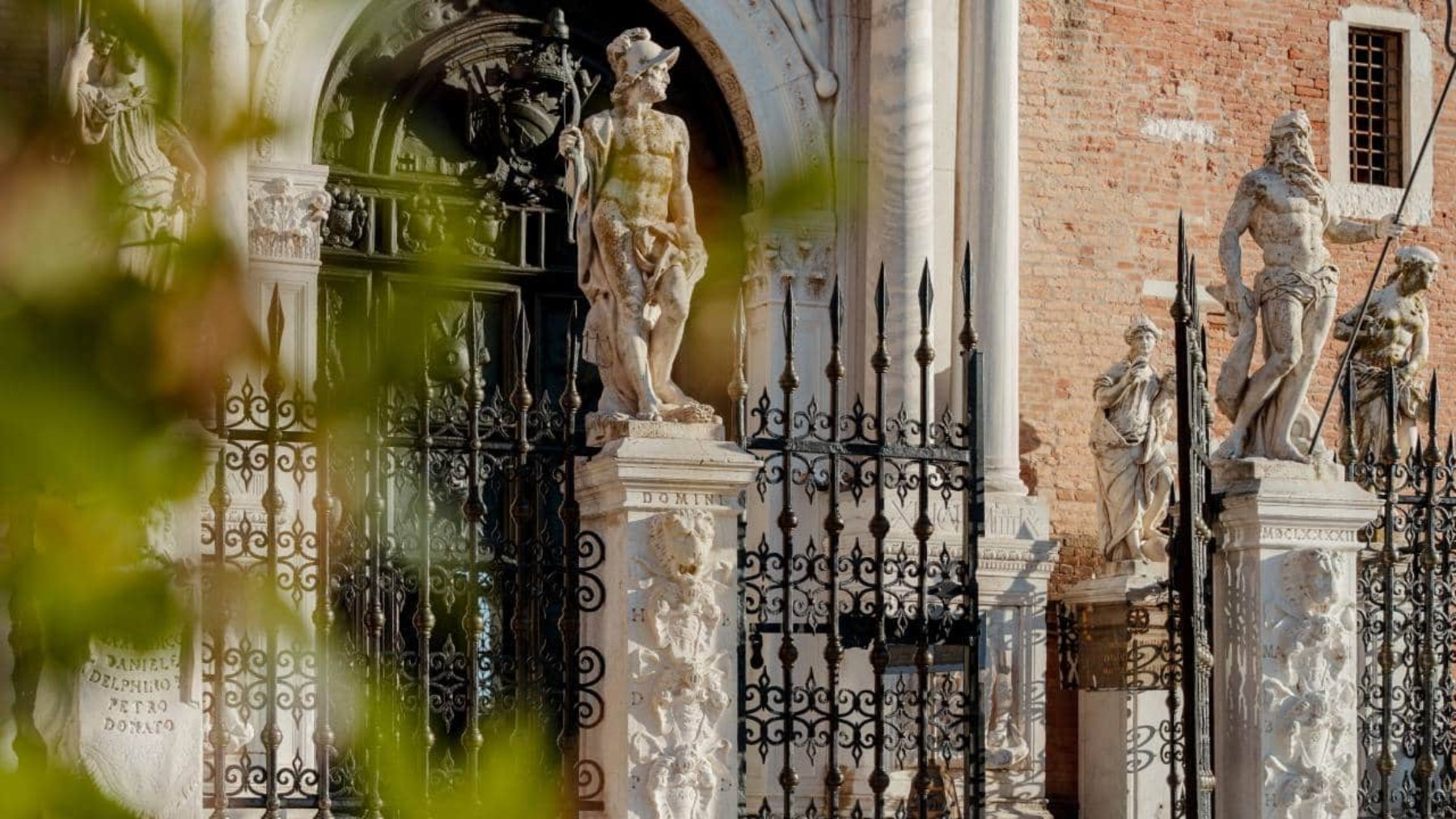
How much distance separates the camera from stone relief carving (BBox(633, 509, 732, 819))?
860 cm

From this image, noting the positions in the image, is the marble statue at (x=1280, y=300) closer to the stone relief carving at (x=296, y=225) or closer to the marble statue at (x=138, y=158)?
the stone relief carving at (x=296, y=225)

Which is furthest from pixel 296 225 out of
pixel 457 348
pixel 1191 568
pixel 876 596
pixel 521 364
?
pixel 457 348

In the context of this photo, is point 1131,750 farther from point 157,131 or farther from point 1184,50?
point 157,131

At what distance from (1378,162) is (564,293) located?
581 centimetres

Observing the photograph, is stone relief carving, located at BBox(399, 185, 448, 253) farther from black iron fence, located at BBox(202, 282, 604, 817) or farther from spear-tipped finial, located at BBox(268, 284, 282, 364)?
black iron fence, located at BBox(202, 282, 604, 817)

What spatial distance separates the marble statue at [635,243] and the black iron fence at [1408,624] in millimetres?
2887

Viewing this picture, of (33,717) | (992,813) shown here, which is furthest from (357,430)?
(992,813)

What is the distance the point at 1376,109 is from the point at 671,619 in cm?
868

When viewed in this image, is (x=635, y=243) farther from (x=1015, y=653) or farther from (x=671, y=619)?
(x=1015, y=653)

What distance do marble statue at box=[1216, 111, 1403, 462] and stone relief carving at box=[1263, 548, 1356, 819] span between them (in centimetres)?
53

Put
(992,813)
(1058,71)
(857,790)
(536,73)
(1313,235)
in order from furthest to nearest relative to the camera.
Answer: (1058,71), (536,73), (992,813), (857,790), (1313,235)

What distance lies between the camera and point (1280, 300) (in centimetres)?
996

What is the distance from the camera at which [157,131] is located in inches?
73.0

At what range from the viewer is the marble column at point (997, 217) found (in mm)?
13156
